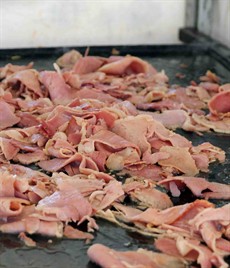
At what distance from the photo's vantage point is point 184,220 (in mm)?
1753

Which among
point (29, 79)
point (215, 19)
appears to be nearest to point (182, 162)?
point (29, 79)

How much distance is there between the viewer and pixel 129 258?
1.58m

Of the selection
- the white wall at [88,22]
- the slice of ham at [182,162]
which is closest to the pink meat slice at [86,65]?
the white wall at [88,22]

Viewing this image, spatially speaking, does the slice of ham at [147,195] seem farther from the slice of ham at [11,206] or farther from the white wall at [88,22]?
the white wall at [88,22]

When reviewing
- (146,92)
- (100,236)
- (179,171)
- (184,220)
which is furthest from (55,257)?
(146,92)

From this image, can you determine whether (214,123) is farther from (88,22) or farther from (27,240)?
(88,22)

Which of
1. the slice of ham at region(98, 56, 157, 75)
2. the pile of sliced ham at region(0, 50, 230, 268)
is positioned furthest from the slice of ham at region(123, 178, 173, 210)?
the slice of ham at region(98, 56, 157, 75)

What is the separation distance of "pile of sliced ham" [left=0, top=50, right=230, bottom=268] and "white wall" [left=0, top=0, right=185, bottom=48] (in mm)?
709

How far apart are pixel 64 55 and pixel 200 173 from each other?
156 cm

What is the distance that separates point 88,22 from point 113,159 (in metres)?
1.90

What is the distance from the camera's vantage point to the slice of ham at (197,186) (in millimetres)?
1961

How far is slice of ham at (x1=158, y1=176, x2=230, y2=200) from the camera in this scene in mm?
1961

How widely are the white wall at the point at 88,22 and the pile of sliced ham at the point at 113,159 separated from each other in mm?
709

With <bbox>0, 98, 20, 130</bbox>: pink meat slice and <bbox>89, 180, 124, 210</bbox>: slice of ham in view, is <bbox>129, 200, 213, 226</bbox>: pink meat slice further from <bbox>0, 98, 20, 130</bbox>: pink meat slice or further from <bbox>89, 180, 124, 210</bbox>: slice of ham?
<bbox>0, 98, 20, 130</bbox>: pink meat slice
